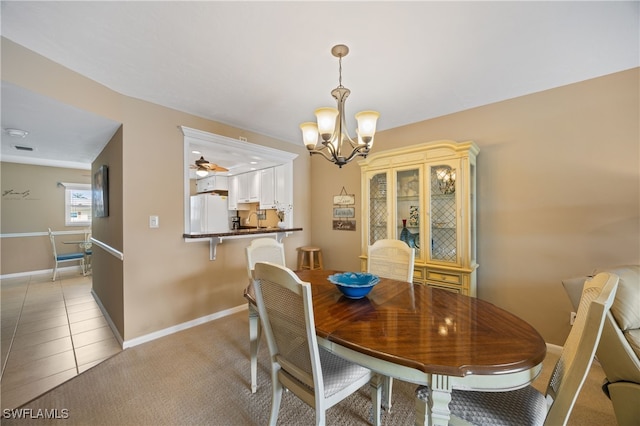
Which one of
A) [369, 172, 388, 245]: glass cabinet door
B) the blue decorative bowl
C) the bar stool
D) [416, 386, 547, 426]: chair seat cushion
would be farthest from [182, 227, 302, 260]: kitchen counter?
[416, 386, 547, 426]: chair seat cushion

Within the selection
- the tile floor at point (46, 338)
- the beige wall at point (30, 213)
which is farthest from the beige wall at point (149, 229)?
the beige wall at point (30, 213)

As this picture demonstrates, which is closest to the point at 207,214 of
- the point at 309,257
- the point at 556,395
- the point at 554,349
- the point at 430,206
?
the point at 309,257

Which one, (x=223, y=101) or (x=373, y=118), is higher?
(x=223, y=101)

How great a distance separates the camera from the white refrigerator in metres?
3.22

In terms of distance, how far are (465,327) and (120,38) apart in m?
2.71

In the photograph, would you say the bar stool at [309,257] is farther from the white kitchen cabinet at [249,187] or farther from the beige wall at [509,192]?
the white kitchen cabinet at [249,187]

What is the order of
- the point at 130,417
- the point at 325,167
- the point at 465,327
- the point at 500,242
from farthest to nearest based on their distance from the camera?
the point at 325,167 < the point at 500,242 < the point at 130,417 < the point at 465,327

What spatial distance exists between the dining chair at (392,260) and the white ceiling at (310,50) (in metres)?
1.48

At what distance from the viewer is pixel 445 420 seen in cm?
94

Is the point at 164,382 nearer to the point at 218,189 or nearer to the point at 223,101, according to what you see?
the point at 223,101

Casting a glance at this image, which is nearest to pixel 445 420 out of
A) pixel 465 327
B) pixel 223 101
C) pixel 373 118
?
pixel 465 327

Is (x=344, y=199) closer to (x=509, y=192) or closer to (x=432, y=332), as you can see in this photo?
(x=509, y=192)

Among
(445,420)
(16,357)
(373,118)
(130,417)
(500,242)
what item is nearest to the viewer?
(445,420)

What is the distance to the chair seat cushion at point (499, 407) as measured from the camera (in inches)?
38.6
